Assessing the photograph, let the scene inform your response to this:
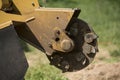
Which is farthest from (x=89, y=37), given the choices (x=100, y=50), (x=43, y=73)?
(x=100, y=50)

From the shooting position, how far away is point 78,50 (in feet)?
19.4

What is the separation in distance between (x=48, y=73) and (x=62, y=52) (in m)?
2.48

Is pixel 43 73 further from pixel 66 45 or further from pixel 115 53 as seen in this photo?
pixel 115 53

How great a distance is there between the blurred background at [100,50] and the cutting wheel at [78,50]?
570 millimetres

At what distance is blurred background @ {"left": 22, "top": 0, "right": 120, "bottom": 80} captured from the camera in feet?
26.0

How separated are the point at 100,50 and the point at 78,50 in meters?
4.73

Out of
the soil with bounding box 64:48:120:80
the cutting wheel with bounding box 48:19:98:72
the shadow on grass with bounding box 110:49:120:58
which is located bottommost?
the shadow on grass with bounding box 110:49:120:58

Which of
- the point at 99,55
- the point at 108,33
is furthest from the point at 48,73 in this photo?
the point at 108,33

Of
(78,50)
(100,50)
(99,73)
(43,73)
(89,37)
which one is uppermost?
(89,37)

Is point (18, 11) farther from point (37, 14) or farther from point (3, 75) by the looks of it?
point (3, 75)

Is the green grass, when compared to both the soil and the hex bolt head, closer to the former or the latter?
the soil

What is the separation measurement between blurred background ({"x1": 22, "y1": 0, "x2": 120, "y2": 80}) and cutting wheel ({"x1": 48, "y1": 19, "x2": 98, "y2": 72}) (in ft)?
1.87

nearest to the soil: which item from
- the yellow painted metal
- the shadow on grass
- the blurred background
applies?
the blurred background

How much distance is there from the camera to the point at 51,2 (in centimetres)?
1548
